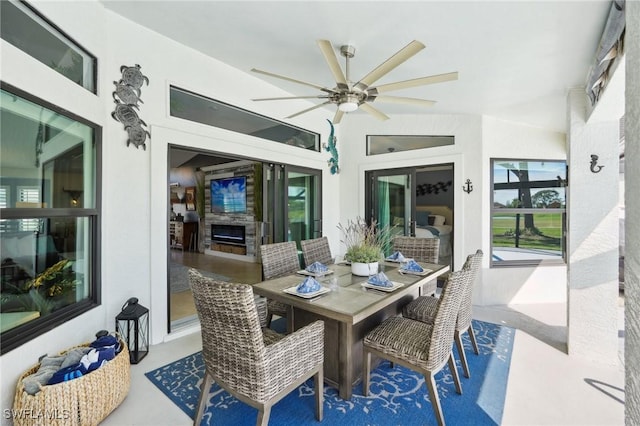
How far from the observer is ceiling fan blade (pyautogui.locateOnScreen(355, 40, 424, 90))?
1829 mm

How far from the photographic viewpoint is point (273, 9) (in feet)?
7.71

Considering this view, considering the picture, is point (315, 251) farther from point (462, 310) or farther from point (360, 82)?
point (360, 82)

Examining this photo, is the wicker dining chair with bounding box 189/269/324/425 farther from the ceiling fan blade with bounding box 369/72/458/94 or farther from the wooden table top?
the ceiling fan blade with bounding box 369/72/458/94

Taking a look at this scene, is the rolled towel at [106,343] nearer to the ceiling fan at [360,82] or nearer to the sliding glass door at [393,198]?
the ceiling fan at [360,82]

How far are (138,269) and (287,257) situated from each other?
1407 millimetres

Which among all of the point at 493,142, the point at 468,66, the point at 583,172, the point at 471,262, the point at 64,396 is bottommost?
the point at 64,396

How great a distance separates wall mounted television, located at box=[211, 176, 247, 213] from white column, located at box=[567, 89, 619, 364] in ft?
19.3

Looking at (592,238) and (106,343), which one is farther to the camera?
(592,238)

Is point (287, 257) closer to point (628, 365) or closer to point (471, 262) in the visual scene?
point (471, 262)

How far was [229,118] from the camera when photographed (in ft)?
11.6

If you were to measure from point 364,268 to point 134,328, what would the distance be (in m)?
2.09

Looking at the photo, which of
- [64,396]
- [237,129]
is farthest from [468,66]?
[64,396]

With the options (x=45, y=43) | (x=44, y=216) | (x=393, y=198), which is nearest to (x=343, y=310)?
(x=44, y=216)

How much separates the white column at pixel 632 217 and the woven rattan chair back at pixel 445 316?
46.7 inches
